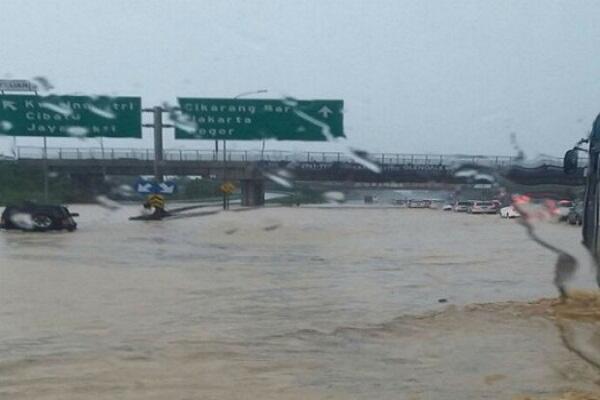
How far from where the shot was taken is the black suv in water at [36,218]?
32.9m

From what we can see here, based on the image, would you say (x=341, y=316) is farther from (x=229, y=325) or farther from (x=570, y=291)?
(x=570, y=291)

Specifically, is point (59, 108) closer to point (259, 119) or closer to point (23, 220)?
point (23, 220)

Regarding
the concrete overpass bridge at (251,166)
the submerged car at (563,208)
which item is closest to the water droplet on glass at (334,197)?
the concrete overpass bridge at (251,166)

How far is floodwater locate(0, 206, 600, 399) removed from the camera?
26.2ft

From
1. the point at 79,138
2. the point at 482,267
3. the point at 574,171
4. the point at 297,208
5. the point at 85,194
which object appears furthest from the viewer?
the point at 297,208

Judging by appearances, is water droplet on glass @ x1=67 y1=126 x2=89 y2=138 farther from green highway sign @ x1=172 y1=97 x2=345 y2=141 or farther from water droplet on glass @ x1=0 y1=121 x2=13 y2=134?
green highway sign @ x1=172 y1=97 x2=345 y2=141

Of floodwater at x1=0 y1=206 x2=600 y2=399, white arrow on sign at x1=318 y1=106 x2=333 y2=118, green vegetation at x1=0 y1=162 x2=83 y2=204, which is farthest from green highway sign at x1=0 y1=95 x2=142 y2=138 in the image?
floodwater at x1=0 y1=206 x2=600 y2=399

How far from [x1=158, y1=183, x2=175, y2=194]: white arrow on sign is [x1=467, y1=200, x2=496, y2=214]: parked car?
14.4m

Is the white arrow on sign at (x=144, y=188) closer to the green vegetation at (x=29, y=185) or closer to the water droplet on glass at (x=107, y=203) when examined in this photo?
the water droplet on glass at (x=107, y=203)

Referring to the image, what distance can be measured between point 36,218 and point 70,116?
747 centimetres

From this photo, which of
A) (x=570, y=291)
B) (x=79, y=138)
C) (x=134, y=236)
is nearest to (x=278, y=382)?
(x=570, y=291)

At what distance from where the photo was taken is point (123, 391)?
7.55 metres

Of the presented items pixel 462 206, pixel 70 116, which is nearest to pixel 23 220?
pixel 70 116

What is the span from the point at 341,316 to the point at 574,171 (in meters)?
4.14
